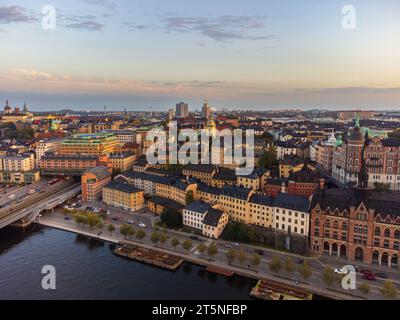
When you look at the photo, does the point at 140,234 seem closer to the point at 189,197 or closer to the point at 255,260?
the point at 189,197

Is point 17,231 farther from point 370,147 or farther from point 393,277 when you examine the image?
point 370,147

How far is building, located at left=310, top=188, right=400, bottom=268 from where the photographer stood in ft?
115

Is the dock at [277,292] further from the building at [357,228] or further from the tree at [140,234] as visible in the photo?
the tree at [140,234]

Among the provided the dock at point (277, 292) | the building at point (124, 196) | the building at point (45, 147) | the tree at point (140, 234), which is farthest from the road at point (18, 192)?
the dock at point (277, 292)

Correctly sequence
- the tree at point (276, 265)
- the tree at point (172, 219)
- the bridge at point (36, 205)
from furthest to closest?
the bridge at point (36, 205)
the tree at point (172, 219)
the tree at point (276, 265)

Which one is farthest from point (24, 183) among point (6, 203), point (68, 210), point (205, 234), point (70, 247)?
point (205, 234)

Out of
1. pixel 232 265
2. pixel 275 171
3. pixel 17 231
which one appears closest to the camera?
pixel 232 265

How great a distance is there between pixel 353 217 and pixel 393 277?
257 inches

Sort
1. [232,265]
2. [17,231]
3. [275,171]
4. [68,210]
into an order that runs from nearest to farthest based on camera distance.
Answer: [232,265] < [17,231] < [68,210] < [275,171]

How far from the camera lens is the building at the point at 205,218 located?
4256cm

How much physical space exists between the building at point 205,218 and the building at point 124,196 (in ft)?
34.8

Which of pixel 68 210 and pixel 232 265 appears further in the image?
pixel 68 210

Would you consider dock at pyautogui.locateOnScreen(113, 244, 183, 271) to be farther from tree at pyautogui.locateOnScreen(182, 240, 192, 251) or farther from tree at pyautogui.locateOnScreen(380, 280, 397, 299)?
tree at pyautogui.locateOnScreen(380, 280, 397, 299)

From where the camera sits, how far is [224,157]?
70.6 metres
